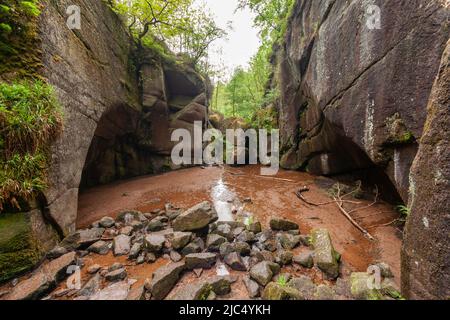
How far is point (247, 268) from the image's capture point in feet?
9.45

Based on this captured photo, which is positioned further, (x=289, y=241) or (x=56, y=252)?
(x=289, y=241)

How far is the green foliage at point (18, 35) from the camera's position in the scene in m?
3.30

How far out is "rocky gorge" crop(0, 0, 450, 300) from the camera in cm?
220

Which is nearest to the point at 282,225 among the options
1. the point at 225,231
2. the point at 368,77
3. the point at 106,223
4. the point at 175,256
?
the point at 225,231

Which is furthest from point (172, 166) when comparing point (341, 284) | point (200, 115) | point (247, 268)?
point (341, 284)

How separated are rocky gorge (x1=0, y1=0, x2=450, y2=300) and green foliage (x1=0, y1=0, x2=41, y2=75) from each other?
139 mm

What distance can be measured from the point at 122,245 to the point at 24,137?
250 centimetres

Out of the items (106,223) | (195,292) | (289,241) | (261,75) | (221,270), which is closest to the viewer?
(195,292)

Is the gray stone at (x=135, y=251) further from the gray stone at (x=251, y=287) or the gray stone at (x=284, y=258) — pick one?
the gray stone at (x=284, y=258)

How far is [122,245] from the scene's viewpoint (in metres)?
3.54

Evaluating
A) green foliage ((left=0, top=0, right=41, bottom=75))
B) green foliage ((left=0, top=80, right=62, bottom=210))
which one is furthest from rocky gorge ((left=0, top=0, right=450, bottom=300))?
green foliage ((left=0, top=80, right=62, bottom=210))

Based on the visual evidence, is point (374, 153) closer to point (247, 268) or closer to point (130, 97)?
point (247, 268)

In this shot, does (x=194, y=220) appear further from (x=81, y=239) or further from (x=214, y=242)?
(x=81, y=239)

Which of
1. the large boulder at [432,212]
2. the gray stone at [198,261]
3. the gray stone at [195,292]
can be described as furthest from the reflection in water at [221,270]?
the large boulder at [432,212]
